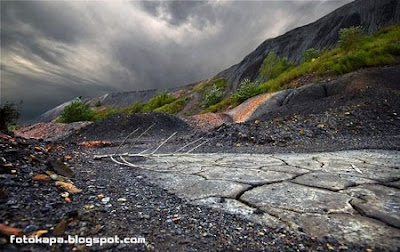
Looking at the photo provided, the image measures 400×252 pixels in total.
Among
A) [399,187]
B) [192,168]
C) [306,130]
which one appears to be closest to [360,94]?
[306,130]

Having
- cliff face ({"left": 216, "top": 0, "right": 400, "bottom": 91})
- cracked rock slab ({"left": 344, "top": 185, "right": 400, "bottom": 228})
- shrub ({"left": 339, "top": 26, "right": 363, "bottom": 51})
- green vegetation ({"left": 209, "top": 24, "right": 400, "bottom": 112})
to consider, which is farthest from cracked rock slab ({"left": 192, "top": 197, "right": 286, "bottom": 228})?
cliff face ({"left": 216, "top": 0, "right": 400, "bottom": 91})

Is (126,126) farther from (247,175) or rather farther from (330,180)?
(330,180)

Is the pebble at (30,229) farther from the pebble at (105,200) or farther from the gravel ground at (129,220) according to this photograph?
the pebble at (105,200)

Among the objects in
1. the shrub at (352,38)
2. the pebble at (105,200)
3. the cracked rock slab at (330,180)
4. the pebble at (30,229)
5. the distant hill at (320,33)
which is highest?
the distant hill at (320,33)

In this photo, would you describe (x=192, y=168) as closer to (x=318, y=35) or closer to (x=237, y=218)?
(x=237, y=218)

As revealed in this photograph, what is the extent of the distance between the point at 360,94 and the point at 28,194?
8898mm

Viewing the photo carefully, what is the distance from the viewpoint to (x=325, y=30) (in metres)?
29.5

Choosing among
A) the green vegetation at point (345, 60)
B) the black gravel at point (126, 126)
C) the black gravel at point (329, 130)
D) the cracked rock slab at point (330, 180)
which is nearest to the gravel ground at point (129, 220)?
the cracked rock slab at point (330, 180)

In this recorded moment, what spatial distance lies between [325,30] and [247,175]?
33.7 m

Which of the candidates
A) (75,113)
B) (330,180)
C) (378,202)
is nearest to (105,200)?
(378,202)

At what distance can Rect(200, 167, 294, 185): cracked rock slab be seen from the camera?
7.96ft

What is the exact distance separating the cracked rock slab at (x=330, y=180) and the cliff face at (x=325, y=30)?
27.0 metres

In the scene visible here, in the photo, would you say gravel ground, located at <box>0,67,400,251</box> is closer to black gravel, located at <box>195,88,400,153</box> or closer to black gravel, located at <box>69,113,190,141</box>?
black gravel, located at <box>195,88,400,153</box>

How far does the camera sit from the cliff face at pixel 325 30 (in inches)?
912
